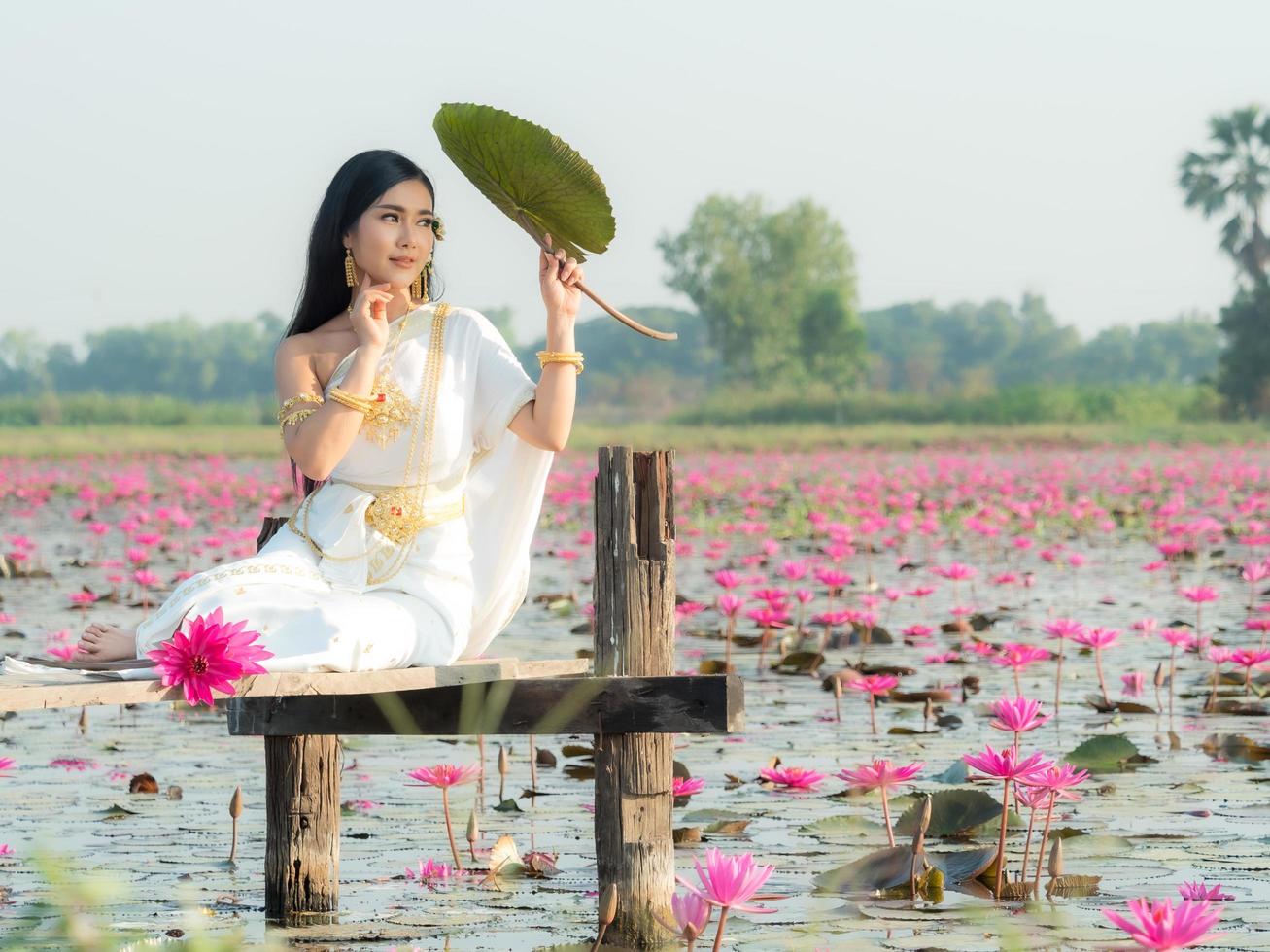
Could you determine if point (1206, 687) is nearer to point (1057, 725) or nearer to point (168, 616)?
point (1057, 725)

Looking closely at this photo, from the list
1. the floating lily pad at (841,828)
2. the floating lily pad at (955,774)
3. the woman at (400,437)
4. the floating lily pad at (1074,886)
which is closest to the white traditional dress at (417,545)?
the woman at (400,437)

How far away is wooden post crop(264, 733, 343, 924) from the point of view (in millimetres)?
3416

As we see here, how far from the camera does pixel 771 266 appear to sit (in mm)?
64500

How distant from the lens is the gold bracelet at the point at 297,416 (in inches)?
133

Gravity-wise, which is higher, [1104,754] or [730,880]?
[730,880]

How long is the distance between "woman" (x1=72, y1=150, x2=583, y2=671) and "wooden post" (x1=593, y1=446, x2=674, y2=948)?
10.2 inches

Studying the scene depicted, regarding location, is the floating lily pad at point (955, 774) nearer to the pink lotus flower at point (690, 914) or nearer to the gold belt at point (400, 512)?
the gold belt at point (400, 512)

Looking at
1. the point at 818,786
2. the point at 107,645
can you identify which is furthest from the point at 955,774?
the point at 107,645

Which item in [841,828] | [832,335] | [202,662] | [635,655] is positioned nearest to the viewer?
[202,662]

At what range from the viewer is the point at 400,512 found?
343cm

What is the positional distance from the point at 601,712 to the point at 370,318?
2.75ft

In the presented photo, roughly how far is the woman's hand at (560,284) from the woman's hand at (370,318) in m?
0.29

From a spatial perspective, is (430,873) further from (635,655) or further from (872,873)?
(872,873)

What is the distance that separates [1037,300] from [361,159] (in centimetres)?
9770
